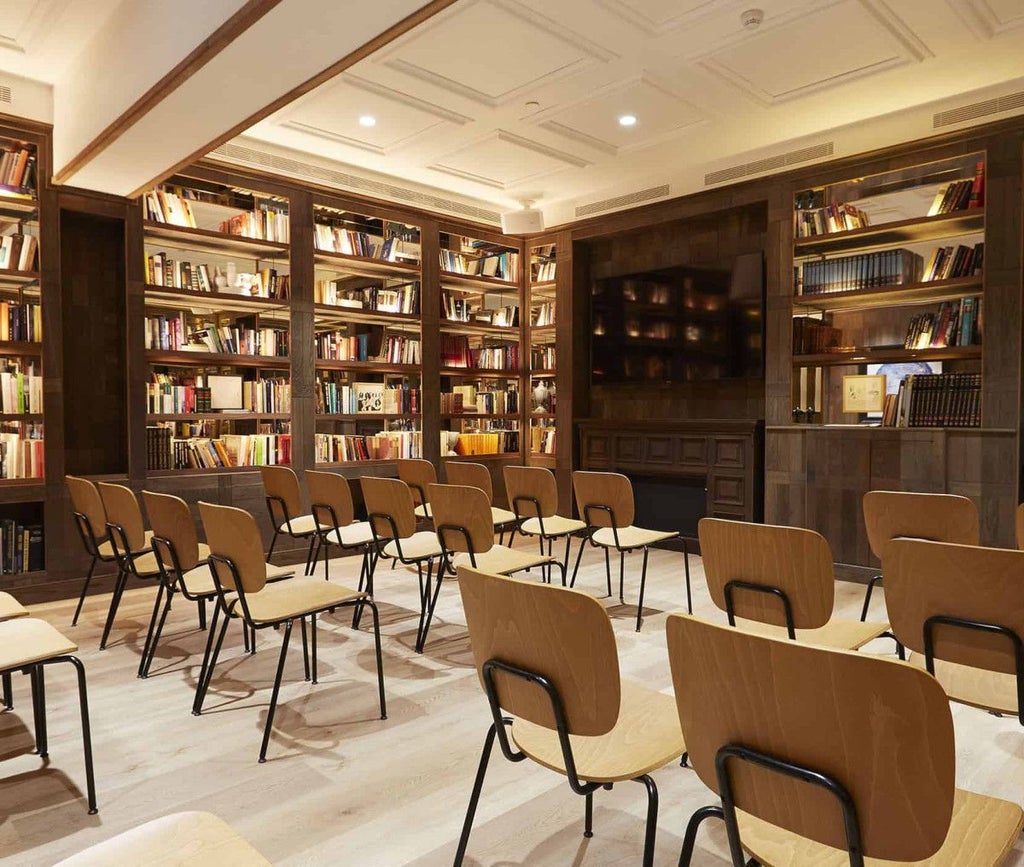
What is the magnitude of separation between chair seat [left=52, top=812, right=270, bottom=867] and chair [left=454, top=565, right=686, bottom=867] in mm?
616

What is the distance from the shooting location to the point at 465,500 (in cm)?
354

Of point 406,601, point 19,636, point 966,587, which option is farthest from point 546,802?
point 406,601

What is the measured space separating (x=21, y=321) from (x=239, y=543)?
10.7 ft

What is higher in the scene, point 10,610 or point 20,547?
point 10,610

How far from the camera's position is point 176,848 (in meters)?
1.14

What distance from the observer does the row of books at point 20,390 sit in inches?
186

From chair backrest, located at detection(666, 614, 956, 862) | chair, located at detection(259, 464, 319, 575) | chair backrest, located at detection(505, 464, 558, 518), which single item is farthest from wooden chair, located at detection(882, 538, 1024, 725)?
chair, located at detection(259, 464, 319, 575)


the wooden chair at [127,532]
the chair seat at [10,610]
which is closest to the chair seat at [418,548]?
the wooden chair at [127,532]

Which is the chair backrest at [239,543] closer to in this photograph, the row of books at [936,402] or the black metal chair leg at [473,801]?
the black metal chair leg at [473,801]

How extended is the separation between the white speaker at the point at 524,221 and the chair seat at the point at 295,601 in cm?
475

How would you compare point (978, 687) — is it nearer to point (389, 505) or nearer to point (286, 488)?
point (389, 505)

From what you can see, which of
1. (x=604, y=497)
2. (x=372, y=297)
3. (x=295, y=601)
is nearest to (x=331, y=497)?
(x=295, y=601)

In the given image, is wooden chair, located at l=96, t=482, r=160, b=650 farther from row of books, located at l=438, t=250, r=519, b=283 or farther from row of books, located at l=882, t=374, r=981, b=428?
row of books, located at l=882, t=374, r=981, b=428

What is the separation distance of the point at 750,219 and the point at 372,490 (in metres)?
4.43
